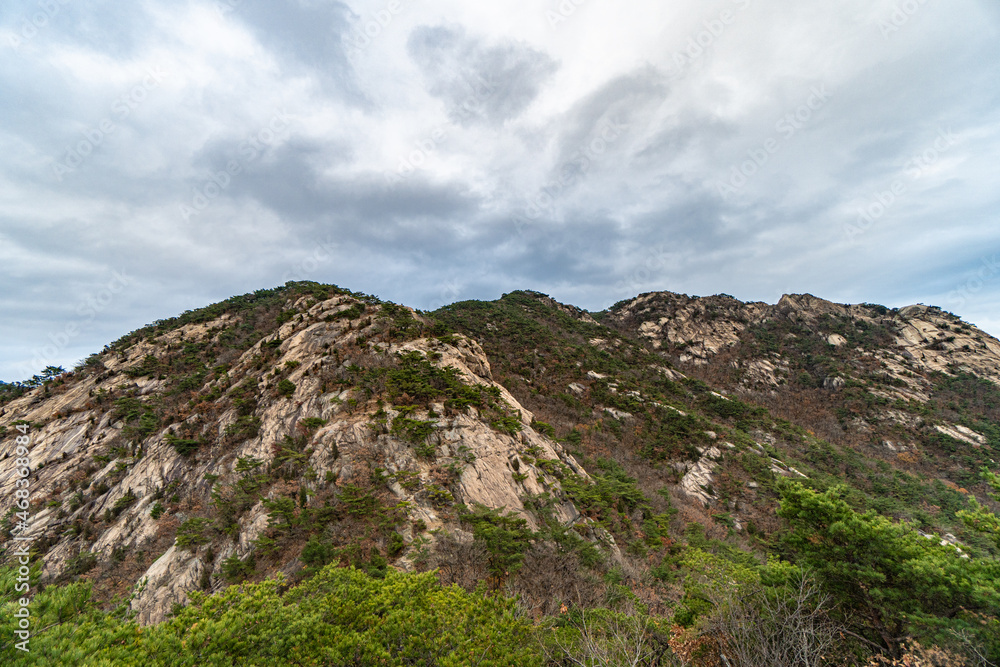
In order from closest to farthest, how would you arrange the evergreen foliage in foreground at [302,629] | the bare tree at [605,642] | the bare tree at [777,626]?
the evergreen foliage in foreground at [302,629]
the bare tree at [605,642]
the bare tree at [777,626]

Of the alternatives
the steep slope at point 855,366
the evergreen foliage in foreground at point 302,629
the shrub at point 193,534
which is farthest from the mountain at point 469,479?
the evergreen foliage in foreground at point 302,629

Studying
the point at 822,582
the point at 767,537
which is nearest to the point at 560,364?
the point at 767,537

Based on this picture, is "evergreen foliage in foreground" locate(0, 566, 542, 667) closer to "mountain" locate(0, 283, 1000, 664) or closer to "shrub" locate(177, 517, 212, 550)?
"mountain" locate(0, 283, 1000, 664)

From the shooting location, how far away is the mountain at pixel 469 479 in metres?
9.70

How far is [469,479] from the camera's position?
646 inches

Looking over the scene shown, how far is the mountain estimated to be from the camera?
9.70m

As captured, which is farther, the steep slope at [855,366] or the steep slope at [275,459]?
the steep slope at [855,366]

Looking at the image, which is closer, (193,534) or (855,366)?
(193,534)

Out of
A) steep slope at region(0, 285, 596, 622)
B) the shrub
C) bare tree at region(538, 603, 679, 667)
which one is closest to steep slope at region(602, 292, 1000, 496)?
steep slope at region(0, 285, 596, 622)

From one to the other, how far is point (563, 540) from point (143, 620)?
15568mm

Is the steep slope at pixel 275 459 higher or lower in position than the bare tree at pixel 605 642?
higher

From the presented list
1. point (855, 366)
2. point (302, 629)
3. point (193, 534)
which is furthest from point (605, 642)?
point (855, 366)

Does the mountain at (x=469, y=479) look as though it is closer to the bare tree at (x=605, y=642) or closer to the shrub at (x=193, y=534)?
the shrub at (x=193, y=534)

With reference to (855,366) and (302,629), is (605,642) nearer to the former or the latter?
(302,629)
